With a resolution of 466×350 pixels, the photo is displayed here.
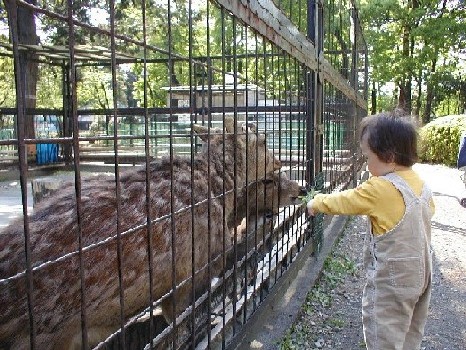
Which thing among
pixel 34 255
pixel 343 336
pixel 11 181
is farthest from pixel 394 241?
pixel 11 181

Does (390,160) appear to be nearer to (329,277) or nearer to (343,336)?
(343,336)

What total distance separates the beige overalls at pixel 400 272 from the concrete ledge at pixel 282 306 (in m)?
0.96

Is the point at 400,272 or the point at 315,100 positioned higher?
Result: the point at 315,100

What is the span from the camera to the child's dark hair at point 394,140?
3119 mm

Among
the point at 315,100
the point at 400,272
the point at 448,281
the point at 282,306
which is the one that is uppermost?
the point at 315,100

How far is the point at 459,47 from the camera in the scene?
2625 cm

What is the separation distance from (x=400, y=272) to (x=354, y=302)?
2.17 metres

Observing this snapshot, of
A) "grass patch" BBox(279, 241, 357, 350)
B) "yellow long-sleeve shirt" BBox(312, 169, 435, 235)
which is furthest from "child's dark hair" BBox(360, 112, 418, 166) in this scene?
"grass patch" BBox(279, 241, 357, 350)

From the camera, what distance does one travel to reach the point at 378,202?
300 cm

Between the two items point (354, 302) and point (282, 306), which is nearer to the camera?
point (282, 306)

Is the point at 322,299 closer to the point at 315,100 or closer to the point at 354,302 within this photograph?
the point at 354,302

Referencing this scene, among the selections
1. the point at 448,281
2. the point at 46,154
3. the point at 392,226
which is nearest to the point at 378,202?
the point at 392,226

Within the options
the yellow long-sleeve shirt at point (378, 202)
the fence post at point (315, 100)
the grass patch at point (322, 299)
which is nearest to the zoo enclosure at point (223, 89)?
the fence post at point (315, 100)

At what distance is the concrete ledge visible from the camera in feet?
12.4
